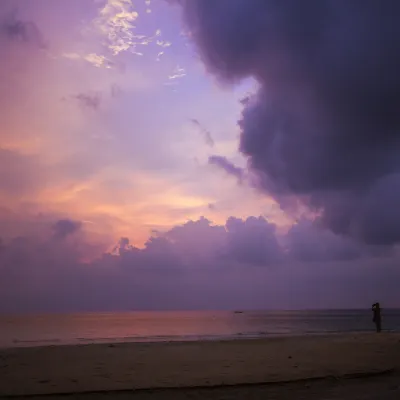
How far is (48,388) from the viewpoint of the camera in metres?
11.7

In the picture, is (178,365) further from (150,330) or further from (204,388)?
(150,330)

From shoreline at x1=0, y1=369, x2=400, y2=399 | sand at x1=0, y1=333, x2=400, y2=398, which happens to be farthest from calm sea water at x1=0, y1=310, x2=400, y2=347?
shoreline at x1=0, y1=369, x2=400, y2=399

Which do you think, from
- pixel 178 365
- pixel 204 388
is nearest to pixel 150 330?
pixel 178 365

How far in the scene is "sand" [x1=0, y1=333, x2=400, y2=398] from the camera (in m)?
12.4

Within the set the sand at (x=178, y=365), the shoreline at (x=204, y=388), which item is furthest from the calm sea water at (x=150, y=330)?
the shoreline at (x=204, y=388)

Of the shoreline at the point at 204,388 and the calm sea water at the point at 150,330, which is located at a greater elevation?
the shoreline at the point at 204,388

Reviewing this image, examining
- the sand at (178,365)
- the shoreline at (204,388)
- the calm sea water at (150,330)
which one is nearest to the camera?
the shoreline at (204,388)

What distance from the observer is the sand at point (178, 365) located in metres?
12.4

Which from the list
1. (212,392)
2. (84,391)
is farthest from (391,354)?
(84,391)

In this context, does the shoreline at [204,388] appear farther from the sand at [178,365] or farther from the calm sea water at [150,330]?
the calm sea water at [150,330]

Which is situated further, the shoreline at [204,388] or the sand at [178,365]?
the sand at [178,365]

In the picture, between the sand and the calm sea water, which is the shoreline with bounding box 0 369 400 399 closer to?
the sand

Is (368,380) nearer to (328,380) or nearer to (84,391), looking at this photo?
(328,380)

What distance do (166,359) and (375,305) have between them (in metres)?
19.5
